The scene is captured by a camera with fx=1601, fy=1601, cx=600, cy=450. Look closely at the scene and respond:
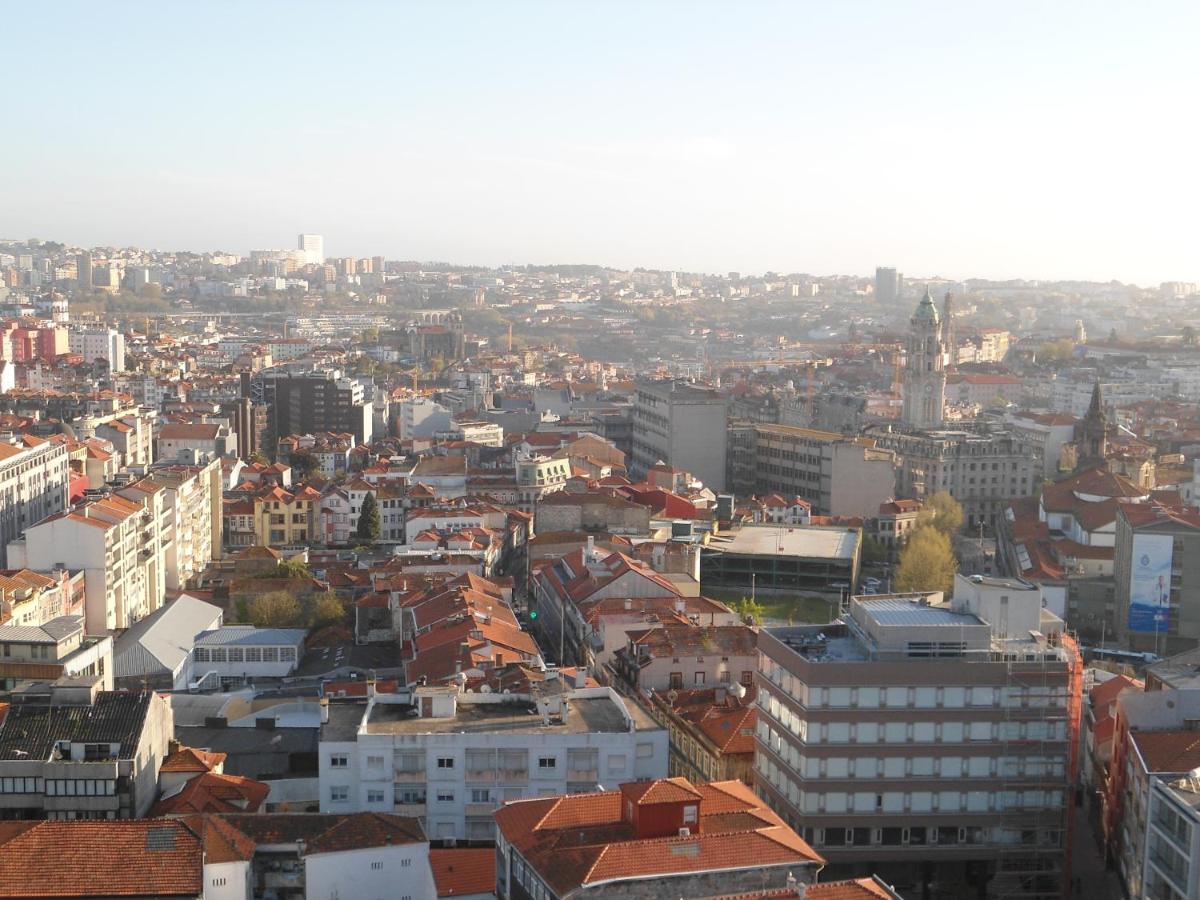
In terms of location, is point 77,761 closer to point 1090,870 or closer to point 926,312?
point 1090,870

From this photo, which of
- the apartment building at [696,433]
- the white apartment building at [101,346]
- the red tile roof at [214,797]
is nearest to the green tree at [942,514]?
the apartment building at [696,433]

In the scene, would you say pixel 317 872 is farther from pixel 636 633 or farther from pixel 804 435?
pixel 804 435

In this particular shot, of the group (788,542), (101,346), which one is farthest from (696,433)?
(101,346)

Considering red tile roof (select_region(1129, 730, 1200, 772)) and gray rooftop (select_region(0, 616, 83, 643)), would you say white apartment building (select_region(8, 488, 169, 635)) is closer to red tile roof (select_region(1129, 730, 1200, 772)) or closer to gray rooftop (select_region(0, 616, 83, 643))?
gray rooftop (select_region(0, 616, 83, 643))

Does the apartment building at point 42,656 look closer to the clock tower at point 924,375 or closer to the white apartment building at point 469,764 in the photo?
the white apartment building at point 469,764

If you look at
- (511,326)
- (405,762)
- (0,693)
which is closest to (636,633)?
(405,762)

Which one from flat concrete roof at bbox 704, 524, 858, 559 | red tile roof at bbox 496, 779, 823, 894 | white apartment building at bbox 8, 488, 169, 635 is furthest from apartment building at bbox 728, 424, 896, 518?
red tile roof at bbox 496, 779, 823, 894

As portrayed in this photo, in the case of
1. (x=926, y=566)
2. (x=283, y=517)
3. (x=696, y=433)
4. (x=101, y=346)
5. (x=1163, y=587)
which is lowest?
(x=283, y=517)
